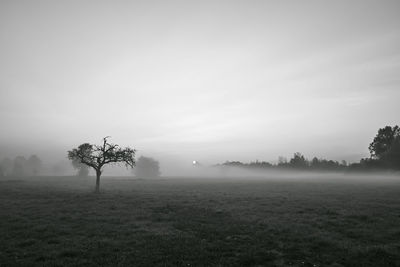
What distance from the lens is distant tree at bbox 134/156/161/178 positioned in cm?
15712

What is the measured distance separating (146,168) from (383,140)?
399 feet

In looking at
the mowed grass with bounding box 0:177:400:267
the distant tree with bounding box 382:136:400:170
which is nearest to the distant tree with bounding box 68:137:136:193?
the mowed grass with bounding box 0:177:400:267

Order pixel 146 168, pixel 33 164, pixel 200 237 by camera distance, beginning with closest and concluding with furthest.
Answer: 1. pixel 200 237
2. pixel 146 168
3. pixel 33 164

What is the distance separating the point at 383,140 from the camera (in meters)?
103

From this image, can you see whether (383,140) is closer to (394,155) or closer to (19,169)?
(394,155)

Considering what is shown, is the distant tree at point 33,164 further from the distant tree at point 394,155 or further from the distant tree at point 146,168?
the distant tree at point 394,155

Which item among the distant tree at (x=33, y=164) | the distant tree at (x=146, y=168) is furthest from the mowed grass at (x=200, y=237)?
the distant tree at (x=33, y=164)

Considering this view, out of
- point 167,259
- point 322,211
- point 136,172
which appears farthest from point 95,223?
point 136,172

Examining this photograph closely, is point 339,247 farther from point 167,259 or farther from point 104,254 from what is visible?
point 104,254

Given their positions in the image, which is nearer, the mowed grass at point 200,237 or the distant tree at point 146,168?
the mowed grass at point 200,237

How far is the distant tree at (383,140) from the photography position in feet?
329

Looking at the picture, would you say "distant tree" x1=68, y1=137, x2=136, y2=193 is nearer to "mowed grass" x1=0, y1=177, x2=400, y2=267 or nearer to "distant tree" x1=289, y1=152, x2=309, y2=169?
"mowed grass" x1=0, y1=177, x2=400, y2=267

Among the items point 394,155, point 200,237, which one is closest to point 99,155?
point 200,237

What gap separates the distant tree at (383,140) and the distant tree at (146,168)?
377 feet
